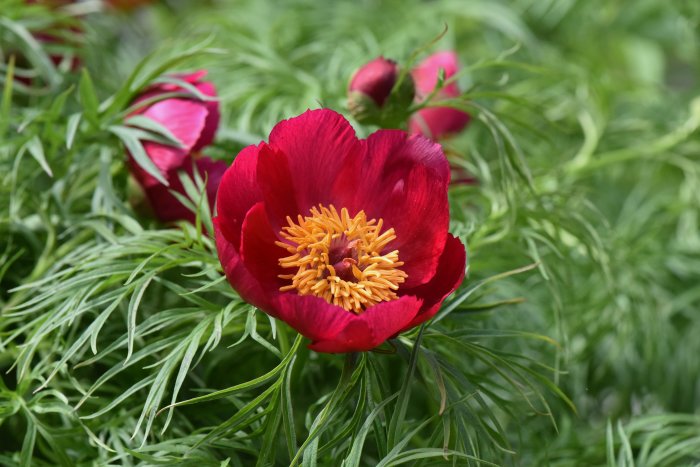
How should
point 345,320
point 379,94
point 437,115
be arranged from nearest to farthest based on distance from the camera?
point 345,320 < point 379,94 < point 437,115

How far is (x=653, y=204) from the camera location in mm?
758

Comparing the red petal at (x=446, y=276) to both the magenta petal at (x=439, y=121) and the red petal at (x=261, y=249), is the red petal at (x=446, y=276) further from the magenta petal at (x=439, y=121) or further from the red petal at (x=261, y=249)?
the magenta petal at (x=439, y=121)

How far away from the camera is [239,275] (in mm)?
362

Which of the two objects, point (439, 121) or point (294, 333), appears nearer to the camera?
point (294, 333)

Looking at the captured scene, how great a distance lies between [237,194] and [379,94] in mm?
111

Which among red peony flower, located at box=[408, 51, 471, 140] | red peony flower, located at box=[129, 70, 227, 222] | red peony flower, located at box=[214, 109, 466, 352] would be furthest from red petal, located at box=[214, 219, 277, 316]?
red peony flower, located at box=[408, 51, 471, 140]

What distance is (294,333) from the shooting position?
427 millimetres

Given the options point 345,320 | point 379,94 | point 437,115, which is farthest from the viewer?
point 437,115

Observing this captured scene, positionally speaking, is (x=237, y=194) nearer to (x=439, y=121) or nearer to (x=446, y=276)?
(x=446, y=276)

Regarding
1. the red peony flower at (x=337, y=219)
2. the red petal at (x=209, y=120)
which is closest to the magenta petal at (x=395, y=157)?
the red peony flower at (x=337, y=219)

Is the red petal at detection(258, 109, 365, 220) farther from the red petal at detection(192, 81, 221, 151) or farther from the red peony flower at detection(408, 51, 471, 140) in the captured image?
the red peony flower at detection(408, 51, 471, 140)

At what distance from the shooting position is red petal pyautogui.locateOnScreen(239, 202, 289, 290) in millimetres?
372

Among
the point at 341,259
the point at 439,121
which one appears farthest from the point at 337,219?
the point at 439,121

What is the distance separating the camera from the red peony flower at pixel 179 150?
464 mm
